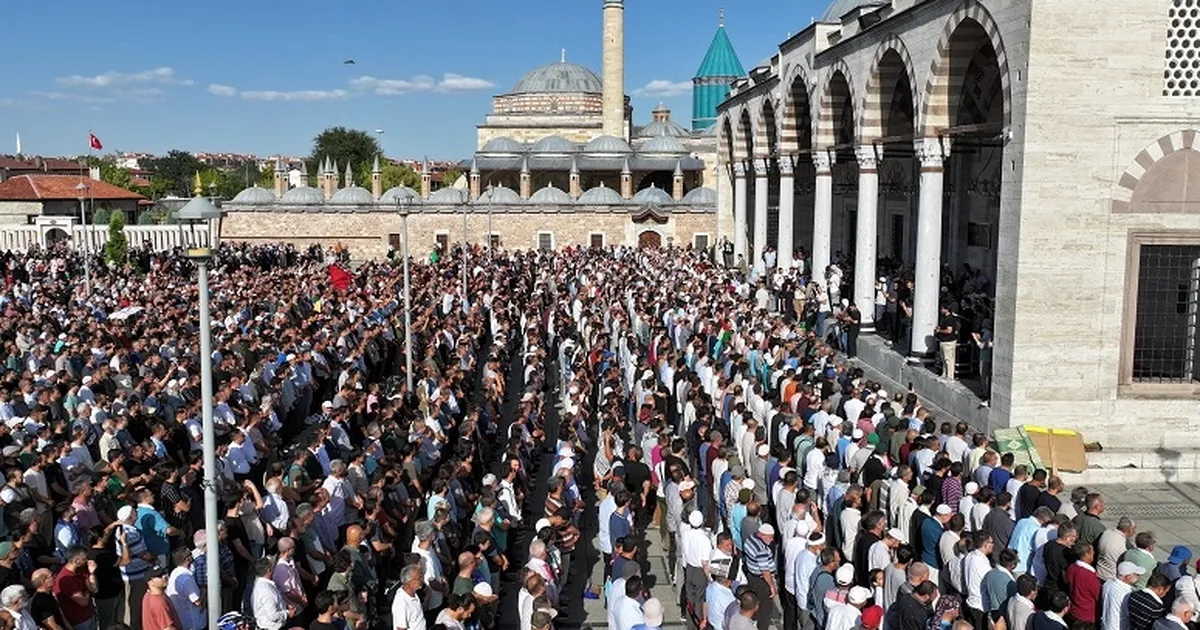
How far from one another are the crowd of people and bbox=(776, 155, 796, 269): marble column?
1082 cm

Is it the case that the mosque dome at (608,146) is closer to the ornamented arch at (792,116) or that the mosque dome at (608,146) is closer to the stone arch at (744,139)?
the stone arch at (744,139)

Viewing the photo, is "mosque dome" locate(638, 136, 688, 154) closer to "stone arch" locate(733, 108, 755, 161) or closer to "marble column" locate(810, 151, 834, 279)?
"stone arch" locate(733, 108, 755, 161)

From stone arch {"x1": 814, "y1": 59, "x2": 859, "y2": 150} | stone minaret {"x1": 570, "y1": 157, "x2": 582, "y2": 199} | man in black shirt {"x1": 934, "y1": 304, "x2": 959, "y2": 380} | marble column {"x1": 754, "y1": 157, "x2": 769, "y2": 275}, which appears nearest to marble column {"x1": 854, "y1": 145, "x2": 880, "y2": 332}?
stone arch {"x1": 814, "y1": 59, "x2": 859, "y2": 150}

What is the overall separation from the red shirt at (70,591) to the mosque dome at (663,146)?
5067 cm

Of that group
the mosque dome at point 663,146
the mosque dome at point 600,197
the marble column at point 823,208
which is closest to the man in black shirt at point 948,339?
the marble column at point 823,208

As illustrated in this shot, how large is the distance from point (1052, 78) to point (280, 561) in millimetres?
10870

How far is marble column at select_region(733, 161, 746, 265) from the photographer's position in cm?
3350

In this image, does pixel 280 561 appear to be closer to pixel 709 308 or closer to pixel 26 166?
pixel 709 308

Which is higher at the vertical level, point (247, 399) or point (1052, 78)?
point (1052, 78)

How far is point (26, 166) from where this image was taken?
92.6 meters

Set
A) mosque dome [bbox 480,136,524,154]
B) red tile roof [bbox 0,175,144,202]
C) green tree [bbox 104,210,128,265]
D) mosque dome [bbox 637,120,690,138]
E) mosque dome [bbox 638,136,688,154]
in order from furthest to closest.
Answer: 1. mosque dome [bbox 637,120,690,138]
2. red tile roof [bbox 0,175,144,202]
3. mosque dome [bbox 638,136,688,154]
4. mosque dome [bbox 480,136,524,154]
5. green tree [bbox 104,210,128,265]

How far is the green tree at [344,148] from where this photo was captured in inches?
3782

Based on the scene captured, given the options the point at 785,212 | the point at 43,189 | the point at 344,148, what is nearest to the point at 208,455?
the point at 785,212

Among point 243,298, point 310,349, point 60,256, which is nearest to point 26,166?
point 60,256
